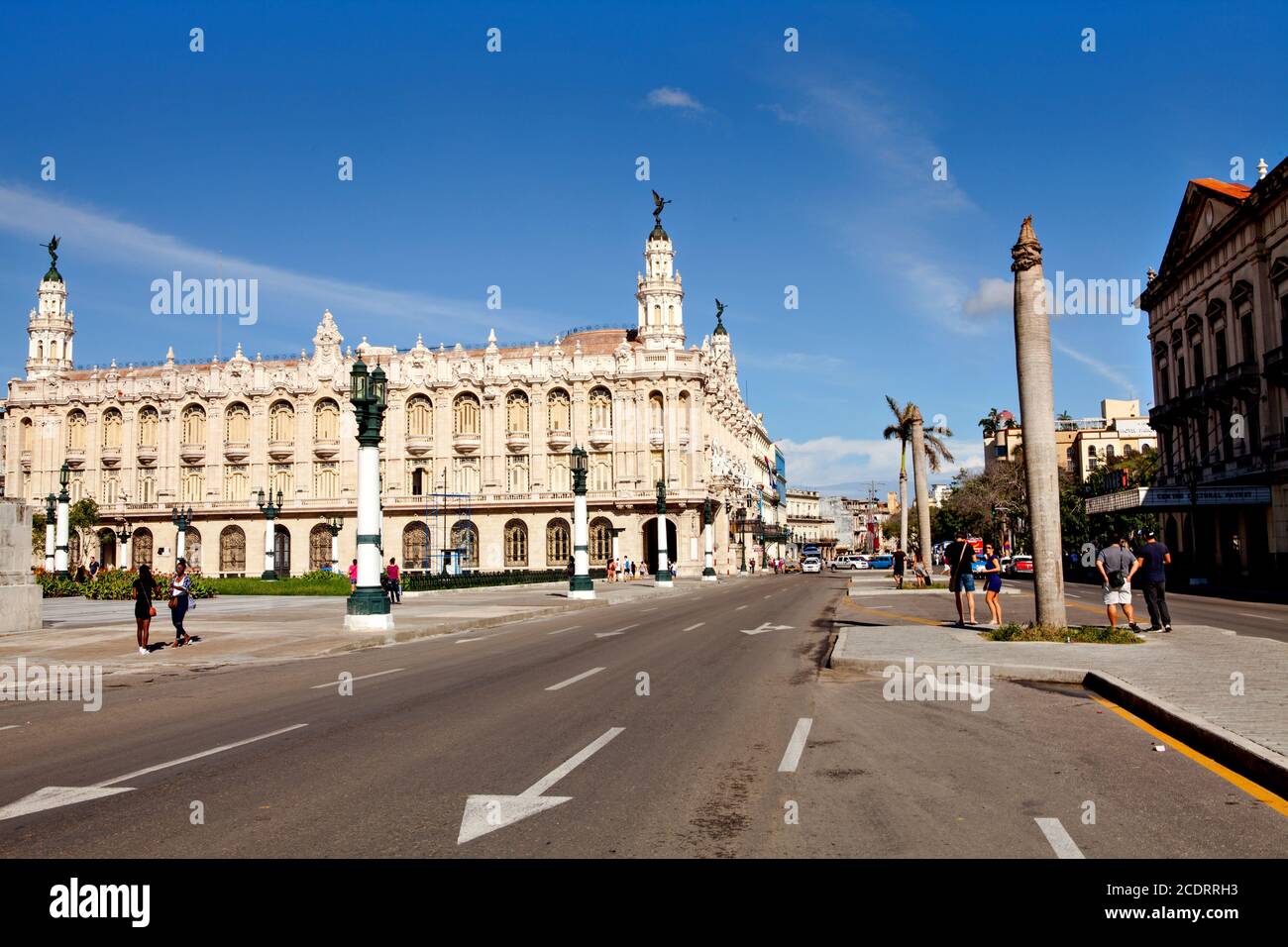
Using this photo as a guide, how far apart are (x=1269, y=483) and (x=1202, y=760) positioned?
43.2 m

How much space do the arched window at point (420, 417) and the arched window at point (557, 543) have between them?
40.2 ft

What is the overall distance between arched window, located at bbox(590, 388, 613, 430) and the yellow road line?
6305 cm

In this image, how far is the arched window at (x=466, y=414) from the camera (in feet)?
246

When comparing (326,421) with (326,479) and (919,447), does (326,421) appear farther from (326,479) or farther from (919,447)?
(919,447)

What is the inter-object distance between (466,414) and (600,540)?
14.2 m

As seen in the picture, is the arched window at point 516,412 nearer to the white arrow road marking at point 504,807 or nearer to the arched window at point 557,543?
the arched window at point 557,543

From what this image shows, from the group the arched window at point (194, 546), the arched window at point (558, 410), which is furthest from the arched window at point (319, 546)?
the arched window at point (558, 410)

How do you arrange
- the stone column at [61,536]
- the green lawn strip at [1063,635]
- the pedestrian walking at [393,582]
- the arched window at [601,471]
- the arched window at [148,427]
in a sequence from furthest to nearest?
the arched window at [148,427]
the arched window at [601,471]
the stone column at [61,536]
the pedestrian walking at [393,582]
the green lawn strip at [1063,635]

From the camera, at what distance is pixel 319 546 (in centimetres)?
7650

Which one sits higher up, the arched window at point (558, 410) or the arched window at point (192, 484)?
the arched window at point (558, 410)

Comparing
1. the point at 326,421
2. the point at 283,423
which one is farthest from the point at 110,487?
the point at 326,421

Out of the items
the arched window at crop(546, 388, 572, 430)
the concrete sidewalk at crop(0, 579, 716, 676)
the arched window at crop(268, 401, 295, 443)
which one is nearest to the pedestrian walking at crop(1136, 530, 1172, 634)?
the concrete sidewalk at crop(0, 579, 716, 676)

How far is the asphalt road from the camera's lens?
19.0ft
